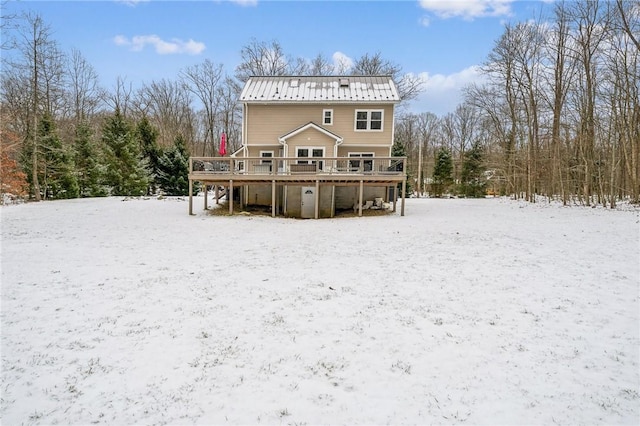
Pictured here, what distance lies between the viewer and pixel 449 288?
567cm

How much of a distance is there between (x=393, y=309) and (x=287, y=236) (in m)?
6.10

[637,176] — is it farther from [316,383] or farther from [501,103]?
[316,383]

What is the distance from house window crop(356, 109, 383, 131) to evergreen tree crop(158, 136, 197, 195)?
14118 mm

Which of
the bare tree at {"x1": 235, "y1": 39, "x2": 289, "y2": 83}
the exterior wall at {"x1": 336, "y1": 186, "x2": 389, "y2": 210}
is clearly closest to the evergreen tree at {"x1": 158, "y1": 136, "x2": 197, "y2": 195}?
the bare tree at {"x1": 235, "y1": 39, "x2": 289, "y2": 83}

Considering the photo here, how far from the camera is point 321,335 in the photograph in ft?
13.6

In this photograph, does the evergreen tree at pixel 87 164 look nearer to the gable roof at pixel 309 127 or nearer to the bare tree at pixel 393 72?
the gable roof at pixel 309 127

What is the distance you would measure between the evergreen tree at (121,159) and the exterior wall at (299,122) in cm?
1148

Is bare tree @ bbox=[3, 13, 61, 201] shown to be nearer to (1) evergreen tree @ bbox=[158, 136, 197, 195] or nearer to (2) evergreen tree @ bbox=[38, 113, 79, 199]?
(2) evergreen tree @ bbox=[38, 113, 79, 199]

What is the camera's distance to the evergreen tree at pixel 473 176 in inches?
1155

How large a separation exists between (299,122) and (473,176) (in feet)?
61.5

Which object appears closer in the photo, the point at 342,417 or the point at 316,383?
the point at 342,417

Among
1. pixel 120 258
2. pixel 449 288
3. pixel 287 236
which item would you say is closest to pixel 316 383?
pixel 449 288

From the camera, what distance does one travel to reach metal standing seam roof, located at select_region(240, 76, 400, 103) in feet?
58.7

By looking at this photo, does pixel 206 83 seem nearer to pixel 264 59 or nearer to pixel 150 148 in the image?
pixel 264 59
